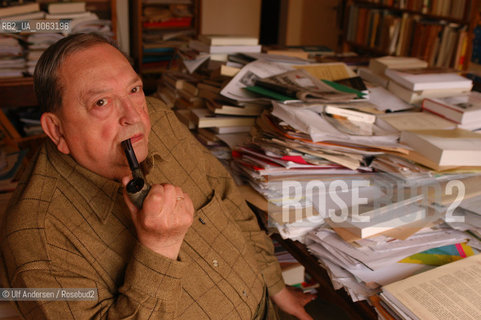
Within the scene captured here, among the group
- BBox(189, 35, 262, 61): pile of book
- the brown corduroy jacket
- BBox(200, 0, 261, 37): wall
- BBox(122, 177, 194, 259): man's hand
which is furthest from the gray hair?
BBox(200, 0, 261, 37): wall

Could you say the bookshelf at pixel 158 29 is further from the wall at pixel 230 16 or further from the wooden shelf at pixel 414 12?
the wooden shelf at pixel 414 12

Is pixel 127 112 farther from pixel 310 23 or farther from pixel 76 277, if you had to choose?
pixel 310 23

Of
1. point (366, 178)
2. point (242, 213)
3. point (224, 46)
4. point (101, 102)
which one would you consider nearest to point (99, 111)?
point (101, 102)

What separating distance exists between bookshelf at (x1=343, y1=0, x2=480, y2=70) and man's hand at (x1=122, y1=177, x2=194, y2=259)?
331 cm

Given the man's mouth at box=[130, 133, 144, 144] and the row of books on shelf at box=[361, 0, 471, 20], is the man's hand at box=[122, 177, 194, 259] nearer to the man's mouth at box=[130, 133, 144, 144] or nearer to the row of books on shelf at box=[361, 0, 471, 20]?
the man's mouth at box=[130, 133, 144, 144]

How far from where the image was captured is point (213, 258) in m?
1.04

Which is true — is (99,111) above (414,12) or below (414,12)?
below

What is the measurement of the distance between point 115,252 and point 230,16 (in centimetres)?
452

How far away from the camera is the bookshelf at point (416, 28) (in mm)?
3389

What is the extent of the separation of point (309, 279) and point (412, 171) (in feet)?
2.24

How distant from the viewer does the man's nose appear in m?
0.89

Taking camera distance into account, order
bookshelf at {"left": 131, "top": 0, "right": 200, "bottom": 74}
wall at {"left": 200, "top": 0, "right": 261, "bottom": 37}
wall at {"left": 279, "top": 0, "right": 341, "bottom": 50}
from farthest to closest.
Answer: wall at {"left": 279, "top": 0, "right": 341, "bottom": 50}, wall at {"left": 200, "top": 0, "right": 261, "bottom": 37}, bookshelf at {"left": 131, "top": 0, "right": 200, "bottom": 74}

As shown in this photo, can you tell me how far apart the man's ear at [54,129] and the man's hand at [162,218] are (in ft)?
0.63

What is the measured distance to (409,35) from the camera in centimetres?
391
